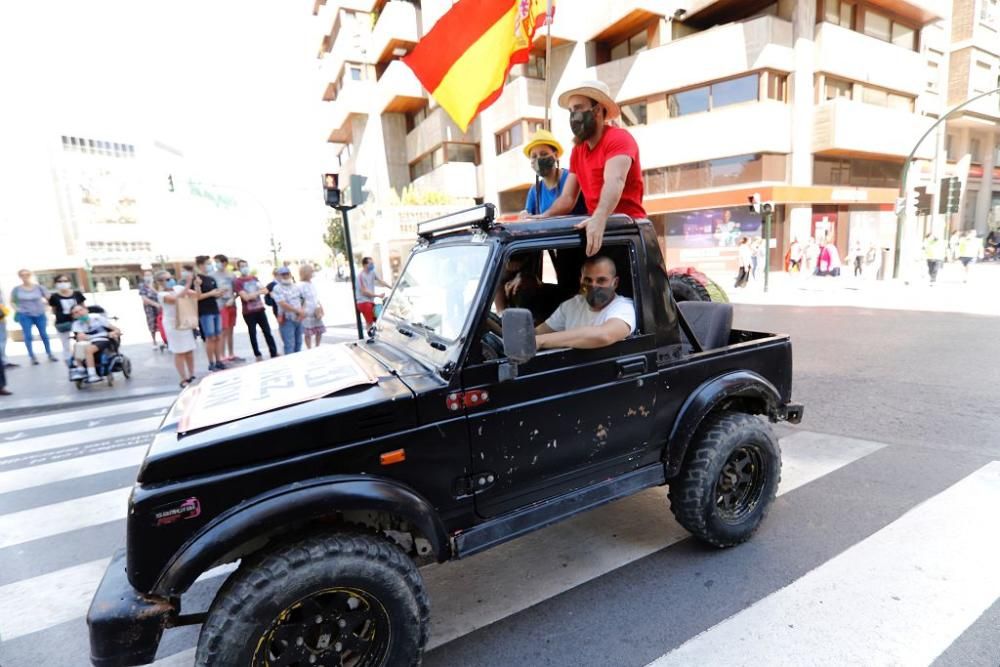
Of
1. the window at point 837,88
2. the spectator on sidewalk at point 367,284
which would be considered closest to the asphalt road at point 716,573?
the spectator on sidewalk at point 367,284

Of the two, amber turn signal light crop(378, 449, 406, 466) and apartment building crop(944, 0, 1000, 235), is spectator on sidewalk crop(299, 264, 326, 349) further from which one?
apartment building crop(944, 0, 1000, 235)

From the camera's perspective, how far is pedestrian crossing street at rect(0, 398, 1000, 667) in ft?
7.93

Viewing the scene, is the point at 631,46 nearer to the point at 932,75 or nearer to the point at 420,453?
A: the point at 932,75

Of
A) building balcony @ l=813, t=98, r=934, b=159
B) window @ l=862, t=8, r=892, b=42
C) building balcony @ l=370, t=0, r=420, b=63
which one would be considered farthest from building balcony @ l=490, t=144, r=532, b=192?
window @ l=862, t=8, r=892, b=42

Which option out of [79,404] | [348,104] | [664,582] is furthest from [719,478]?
[348,104]

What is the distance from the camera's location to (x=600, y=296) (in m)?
2.76

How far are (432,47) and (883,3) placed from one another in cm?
2880

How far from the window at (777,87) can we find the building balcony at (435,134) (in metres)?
16.2

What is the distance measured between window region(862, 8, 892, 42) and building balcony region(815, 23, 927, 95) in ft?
2.46

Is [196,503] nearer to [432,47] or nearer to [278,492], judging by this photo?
[278,492]

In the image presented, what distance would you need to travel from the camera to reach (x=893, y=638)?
7.82 ft

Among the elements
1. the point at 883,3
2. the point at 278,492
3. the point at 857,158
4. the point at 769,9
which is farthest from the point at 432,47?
the point at 883,3

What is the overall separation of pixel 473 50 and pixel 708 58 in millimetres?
21547

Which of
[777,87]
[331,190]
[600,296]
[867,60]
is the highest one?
[867,60]
